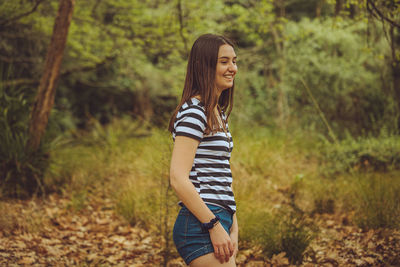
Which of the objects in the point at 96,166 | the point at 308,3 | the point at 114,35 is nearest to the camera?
the point at 96,166

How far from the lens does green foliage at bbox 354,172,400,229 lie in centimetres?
367

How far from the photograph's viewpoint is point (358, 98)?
7547 millimetres

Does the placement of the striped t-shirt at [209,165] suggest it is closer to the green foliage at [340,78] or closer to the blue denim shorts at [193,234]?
the blue denim shorts at [193,234]

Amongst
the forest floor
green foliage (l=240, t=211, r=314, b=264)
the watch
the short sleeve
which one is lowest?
the forest floor

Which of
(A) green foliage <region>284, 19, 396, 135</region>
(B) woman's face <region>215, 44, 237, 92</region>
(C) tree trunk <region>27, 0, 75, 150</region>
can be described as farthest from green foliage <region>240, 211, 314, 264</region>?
(A) green foliage <region>284, 19, 396, 135</region>

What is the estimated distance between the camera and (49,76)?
5.01 m

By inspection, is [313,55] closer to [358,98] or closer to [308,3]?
[358,98]

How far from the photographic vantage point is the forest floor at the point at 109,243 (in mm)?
3342

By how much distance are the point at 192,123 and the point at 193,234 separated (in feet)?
1.76

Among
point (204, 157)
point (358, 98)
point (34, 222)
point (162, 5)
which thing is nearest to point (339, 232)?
point (204, 157)

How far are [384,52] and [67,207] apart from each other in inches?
265

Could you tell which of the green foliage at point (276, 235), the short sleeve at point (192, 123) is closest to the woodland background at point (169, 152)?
the green foliage at point (276, 235)

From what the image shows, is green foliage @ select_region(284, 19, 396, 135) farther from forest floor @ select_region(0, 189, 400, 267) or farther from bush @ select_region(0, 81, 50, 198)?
bush @ select_region(0, 81, 50, 198)

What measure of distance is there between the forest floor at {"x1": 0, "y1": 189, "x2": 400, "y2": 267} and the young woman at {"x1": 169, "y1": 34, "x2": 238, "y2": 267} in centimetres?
181
